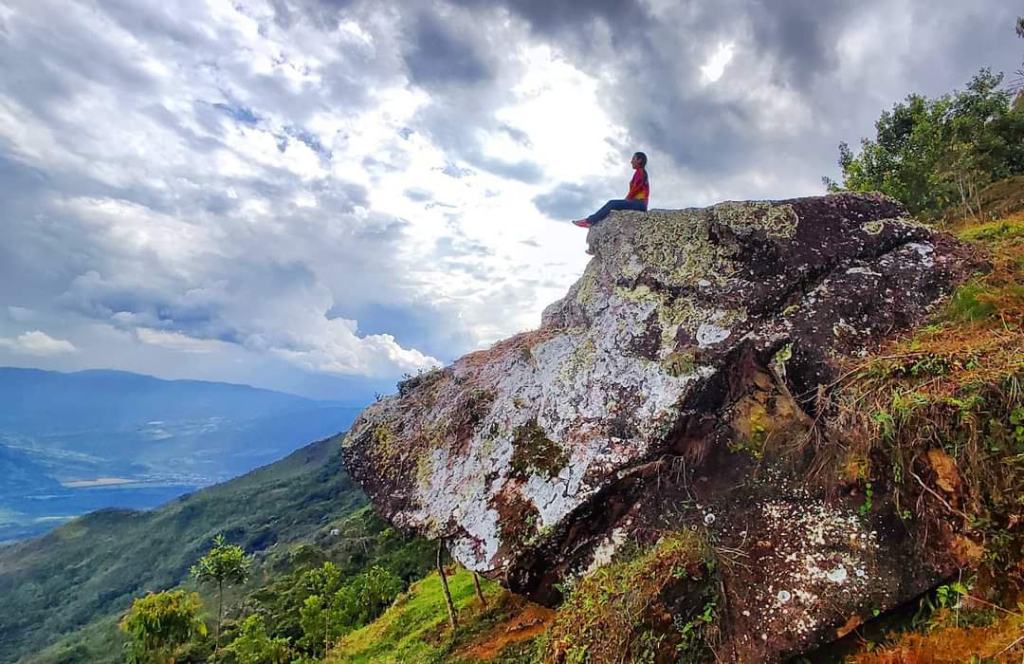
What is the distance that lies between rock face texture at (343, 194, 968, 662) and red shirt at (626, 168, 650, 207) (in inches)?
68.4

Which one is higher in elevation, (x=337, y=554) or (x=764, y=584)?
(x=764, y=584)

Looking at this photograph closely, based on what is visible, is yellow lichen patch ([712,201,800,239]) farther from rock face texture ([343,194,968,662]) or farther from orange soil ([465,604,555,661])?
orange soil ([465,604,555,661])

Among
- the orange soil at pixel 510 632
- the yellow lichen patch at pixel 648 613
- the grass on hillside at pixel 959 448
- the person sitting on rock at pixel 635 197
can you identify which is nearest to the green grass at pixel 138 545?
the orange soil at pixel 510 632

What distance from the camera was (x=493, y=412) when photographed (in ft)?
30.8

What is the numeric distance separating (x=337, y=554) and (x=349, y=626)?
4335 centimetres

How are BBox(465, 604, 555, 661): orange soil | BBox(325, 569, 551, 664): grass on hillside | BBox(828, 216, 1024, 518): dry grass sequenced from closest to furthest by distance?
BBox(828, 216, 1024, 518): dry grass → BBox(465, 604, 555, 661): orange soil → BBox(325, 569, 551, 664): grass on hillside

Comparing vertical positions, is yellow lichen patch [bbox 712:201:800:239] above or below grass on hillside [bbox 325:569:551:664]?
above

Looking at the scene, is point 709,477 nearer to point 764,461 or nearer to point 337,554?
point 764,461

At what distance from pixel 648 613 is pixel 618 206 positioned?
312 inches

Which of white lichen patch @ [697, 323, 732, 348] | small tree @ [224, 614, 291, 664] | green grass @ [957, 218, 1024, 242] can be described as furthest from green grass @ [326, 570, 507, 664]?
green grass @ [957, 218, 1024, 242]

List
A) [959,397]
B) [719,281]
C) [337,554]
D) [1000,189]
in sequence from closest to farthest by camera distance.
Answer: [959,397], [719,281], [1000,189], [337,554]

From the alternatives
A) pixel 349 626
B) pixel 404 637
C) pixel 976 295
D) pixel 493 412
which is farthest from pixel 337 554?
pixel 976 295

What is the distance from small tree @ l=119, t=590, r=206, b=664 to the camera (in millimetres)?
23188

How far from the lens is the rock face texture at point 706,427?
6176 mm
